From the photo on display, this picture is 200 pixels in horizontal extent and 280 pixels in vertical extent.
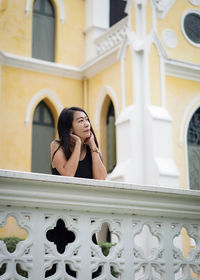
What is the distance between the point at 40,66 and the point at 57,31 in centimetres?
165

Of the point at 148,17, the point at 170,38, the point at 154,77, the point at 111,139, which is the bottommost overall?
the point at 111,139

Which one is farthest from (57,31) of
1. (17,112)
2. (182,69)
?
(182,69)

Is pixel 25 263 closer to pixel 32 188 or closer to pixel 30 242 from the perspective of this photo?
pixel 30 242

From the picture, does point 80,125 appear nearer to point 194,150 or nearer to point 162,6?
point 194,150

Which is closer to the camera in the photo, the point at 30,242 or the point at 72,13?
the point at 30,242

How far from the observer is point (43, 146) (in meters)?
14.5

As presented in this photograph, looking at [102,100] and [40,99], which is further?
[40,99]

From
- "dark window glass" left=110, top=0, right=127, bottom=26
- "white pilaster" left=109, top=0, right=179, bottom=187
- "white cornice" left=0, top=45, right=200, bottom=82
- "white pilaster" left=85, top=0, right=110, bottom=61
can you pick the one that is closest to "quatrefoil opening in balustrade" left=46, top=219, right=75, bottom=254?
"white pilaster" left=109, top=0, right=179, bottom=187

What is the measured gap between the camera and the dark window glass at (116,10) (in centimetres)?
1686

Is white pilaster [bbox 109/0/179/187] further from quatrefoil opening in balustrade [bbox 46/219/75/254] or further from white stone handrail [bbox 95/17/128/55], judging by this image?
quatrefoil opening in balustrade [bbox 46/219/75/254]

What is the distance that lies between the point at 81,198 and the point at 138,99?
9570 millimetres

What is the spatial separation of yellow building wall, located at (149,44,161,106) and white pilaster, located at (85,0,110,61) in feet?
10.8

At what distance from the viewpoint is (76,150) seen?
376cm

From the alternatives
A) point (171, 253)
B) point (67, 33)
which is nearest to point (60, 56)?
point (67, 33)
